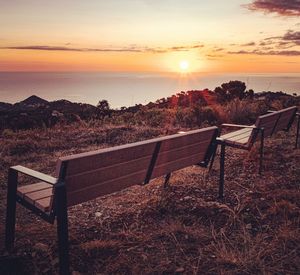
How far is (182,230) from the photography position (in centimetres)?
345

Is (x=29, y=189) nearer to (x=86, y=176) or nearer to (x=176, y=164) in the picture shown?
(x=86, y=176)

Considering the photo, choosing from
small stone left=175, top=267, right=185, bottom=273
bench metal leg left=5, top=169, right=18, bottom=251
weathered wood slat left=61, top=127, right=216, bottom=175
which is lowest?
small stone left=175, top=267, right=185, bottom=273

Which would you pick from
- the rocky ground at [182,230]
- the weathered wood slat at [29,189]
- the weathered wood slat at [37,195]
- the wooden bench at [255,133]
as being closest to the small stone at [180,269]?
the rocky ground at [182,230]

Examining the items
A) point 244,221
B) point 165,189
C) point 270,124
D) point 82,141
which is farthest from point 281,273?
point 82,141

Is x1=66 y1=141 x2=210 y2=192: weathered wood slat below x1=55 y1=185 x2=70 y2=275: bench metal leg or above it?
above

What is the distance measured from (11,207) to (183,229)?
1.56 meters

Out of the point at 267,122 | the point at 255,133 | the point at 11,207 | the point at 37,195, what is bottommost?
the point at 11,207

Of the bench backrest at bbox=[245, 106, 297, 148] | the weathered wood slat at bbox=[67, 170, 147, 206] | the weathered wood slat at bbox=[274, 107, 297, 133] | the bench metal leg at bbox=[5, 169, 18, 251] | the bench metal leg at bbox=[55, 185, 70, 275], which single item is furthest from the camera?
the weathered wood slat at bbox=[274, 107, 297, 133]

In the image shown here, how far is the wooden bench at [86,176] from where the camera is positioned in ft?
8.79

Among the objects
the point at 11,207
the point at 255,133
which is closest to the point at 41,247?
the point at 11,207

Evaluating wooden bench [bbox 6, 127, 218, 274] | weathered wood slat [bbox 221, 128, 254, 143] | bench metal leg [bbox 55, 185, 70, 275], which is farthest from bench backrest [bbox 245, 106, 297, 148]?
bench metal leg [bbox 55, 185, 70, 275]

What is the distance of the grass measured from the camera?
2.87 metres

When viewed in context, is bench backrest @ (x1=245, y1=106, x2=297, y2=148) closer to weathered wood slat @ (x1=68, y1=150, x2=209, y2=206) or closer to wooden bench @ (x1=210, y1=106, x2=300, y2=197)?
wooden bench @ (x1=210, y1=106, x2=300, y2=197)

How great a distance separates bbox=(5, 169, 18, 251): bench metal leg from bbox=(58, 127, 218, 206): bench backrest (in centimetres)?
55
